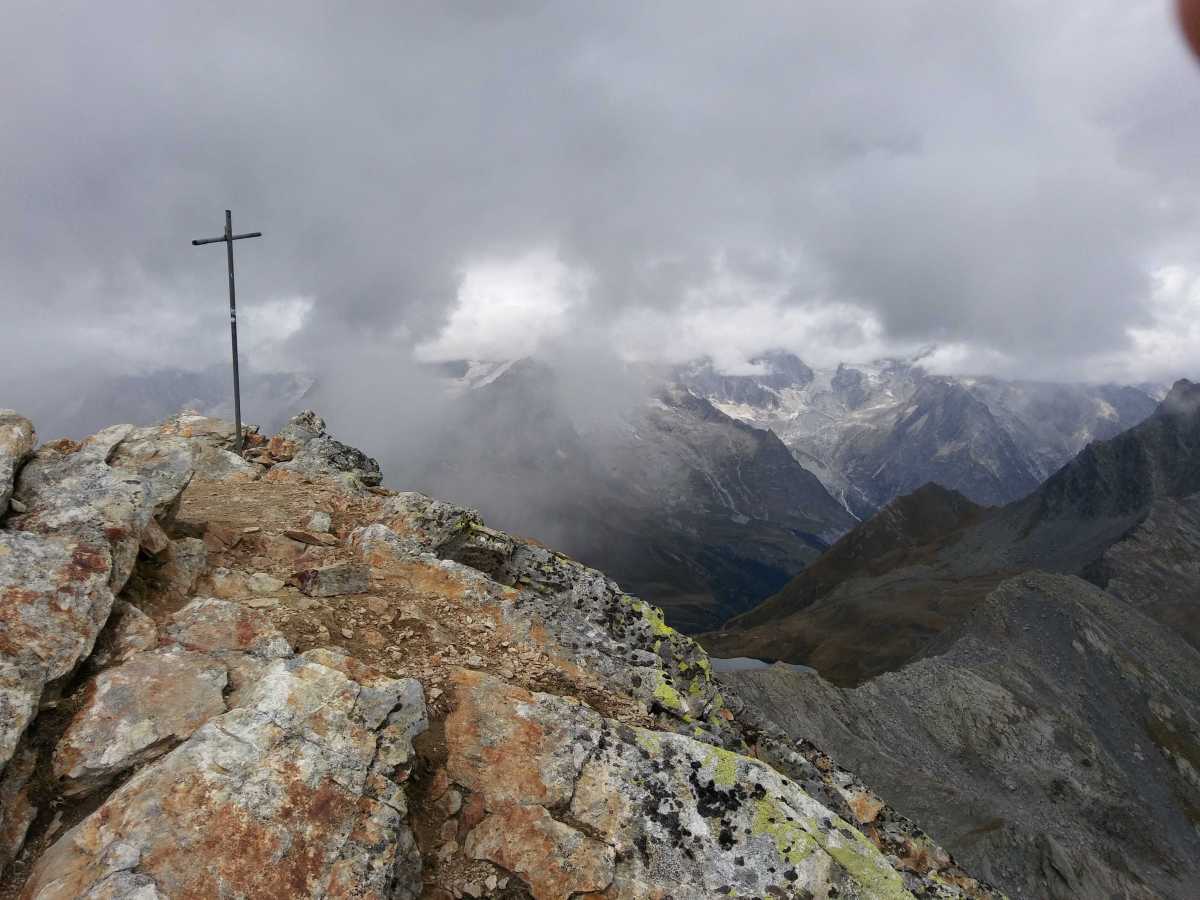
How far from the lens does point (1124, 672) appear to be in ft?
331

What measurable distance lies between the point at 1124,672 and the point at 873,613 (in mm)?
86862

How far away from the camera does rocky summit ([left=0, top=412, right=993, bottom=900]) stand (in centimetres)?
853

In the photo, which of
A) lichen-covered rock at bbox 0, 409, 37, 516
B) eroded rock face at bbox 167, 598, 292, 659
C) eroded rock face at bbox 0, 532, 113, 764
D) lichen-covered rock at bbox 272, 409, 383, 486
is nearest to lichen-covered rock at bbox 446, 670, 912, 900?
eroded rock face at bbox 167, 598, 292, 659

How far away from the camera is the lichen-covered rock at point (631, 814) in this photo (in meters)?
9.85

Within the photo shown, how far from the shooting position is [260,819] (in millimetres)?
8586

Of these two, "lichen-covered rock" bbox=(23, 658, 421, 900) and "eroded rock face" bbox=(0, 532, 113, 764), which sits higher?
"eroded rock face" bbox=(0, 532, 113, 764)

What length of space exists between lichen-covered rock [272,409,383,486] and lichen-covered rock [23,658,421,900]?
51.6 feet

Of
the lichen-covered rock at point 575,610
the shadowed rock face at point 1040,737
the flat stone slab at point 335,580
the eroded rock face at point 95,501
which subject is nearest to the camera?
the eroded rock face at point 95,501

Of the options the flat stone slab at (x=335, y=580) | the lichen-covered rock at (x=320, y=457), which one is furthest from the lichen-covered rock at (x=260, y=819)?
the lichen-covered rock at (x=320, y=457)

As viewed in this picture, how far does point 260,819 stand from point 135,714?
2824mm

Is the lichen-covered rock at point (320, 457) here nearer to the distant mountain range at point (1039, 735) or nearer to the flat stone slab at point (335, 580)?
the flat stone slab at point (335, 580)

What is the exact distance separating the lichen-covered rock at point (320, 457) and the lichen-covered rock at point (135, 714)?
14288 millimetres

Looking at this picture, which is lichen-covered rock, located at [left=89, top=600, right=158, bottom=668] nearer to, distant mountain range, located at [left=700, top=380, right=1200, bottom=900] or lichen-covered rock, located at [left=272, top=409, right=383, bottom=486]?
lichen-covered rock, located at [left=272, top=409, right=383, bottom=486]

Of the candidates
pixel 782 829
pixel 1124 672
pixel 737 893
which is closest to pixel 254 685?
pixel 737 893
